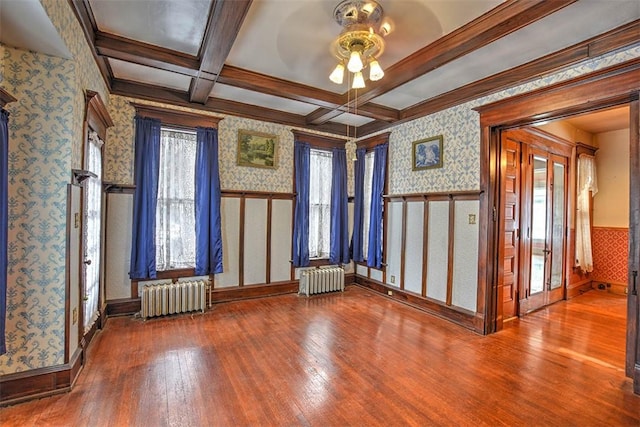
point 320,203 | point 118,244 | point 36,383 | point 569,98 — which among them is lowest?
point 36,383

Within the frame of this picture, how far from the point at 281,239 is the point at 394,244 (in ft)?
6.34

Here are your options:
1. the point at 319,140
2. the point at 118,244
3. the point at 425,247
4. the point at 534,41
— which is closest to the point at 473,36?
the point at 534,41

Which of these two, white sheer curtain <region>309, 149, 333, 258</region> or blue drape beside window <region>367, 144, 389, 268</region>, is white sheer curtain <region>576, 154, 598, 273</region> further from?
white sheer curtain <region>309, 149, 333, 258</region>

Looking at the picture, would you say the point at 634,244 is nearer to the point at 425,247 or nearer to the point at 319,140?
the point at 425,247

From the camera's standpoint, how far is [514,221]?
169 inches

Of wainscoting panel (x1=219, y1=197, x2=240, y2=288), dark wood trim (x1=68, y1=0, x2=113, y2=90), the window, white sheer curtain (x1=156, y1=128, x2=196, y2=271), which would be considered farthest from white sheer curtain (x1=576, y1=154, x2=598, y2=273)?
dark wood trim (x1=68, y1=0, x2=113, y2=90)

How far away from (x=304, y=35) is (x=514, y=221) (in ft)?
12.0

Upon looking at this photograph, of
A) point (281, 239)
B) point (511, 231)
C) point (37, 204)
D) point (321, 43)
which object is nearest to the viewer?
point (37, 204)

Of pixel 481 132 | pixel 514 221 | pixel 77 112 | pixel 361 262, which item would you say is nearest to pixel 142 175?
pixel 77 112

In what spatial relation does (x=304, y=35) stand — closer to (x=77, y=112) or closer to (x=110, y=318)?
(x=77, y=112)

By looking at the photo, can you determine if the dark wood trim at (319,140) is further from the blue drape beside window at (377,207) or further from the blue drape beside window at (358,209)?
the blue drape beside window at (377,207)

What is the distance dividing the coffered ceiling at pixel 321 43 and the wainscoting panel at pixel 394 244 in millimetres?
1799

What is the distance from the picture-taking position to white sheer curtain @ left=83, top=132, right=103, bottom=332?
120 inches

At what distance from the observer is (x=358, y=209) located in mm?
5879
